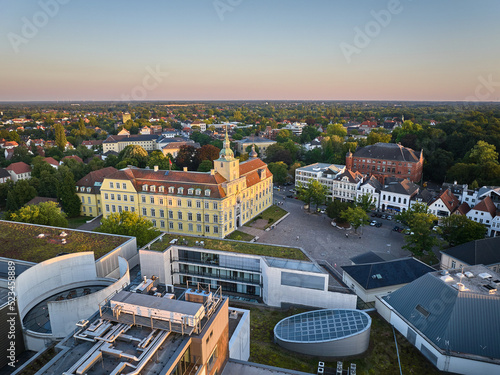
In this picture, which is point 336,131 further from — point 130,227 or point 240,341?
point 240,341

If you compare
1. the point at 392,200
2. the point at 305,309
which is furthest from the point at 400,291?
the point at 392,200

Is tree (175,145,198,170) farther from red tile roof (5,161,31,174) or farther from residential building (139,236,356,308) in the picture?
residential building (139,236,356,308)

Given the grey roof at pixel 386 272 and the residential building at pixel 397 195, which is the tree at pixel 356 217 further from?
the grey roof at pixel 386 272

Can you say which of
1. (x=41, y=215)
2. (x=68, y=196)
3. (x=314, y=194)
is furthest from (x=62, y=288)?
(x=314, y=194)

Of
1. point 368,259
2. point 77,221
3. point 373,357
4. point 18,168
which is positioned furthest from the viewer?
point 18,168

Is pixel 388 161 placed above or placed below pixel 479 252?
above

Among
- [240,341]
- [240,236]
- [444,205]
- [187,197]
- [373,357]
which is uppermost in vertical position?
[187,197]
